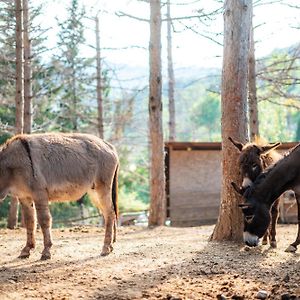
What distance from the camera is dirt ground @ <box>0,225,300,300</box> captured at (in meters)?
5.27

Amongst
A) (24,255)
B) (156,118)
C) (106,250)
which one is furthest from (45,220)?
(156,118)

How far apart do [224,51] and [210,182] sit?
1081 cm

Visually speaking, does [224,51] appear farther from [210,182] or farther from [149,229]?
[210,182]

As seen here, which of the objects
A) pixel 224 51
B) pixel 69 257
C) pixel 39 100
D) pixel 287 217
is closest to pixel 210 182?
pixel 287 217

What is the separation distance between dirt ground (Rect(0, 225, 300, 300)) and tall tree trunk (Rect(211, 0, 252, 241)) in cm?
53

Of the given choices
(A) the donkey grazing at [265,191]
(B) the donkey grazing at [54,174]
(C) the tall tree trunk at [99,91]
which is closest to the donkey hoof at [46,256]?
(B) the donkey grazing at [54,174]

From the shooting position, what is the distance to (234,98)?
8453 millimetres

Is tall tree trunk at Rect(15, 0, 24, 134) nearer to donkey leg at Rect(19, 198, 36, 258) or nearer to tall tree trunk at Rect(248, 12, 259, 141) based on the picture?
donkey leg at Rect(19, 198, 36, 258)

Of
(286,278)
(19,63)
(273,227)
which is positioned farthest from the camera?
(19,63)

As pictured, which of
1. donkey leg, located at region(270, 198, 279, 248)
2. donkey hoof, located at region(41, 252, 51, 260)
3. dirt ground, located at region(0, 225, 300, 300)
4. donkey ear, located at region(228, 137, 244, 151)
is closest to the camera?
dirt ground, located at region(0, 225, 300, 300)

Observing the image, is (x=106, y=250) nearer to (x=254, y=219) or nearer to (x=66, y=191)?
(x=66, y=191)

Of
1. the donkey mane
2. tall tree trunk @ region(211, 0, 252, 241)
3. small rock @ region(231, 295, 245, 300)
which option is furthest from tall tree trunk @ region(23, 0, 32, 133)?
small rock @ region(231, 295, 245, 300)

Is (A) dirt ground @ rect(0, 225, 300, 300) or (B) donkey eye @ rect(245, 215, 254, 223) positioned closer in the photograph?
(A) dirt ground @ rect(0, 225, 300, 300)

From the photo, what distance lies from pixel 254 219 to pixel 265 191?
17.5 inches
